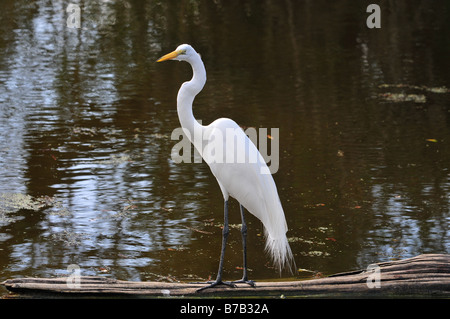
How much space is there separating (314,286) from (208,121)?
4729mm

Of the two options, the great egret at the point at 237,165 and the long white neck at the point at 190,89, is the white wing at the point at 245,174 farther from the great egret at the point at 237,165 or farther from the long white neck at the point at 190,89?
the long white neck at the point at 190,89

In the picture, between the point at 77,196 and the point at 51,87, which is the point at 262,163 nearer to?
the point at 77,196

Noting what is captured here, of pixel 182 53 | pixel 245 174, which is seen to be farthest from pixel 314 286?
pixel 182 53

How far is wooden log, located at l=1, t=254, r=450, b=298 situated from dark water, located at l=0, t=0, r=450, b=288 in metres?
0.84

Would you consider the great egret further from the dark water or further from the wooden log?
the dark water

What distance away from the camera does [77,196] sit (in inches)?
251

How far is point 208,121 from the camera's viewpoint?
8.57 m

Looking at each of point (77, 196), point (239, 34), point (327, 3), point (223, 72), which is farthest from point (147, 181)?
point (327, 3)

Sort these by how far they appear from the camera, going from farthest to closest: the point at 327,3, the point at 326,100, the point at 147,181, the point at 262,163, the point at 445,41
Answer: the point at 327,3, the point at 445,41, the point at 326,100, the point at 147,181, the point at 262,163

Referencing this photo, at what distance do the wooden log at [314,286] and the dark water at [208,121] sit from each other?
0.84 m

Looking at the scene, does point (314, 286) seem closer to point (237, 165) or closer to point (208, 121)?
point (237, 165)

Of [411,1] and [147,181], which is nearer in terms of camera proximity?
[147,181]
